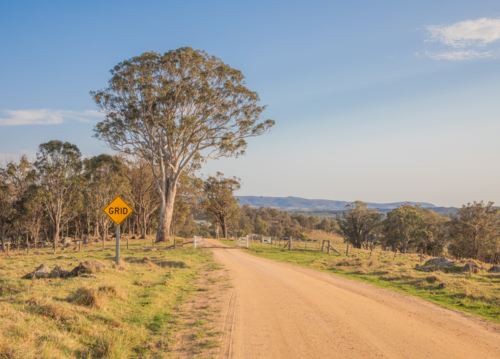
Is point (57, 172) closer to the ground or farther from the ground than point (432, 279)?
farther from the ground

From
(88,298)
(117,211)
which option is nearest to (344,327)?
(88,298)

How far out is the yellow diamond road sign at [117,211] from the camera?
505 inches

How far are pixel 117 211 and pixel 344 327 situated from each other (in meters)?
10.2

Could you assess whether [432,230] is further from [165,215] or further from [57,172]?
[57,172]

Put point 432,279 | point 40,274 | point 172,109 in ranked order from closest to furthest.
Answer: point 40,274 < point 432,279 < point 172,109

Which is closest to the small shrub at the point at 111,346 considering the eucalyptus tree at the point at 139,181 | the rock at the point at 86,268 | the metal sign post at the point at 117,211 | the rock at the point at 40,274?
the rock at the point at 40,274

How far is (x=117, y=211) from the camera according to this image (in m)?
13.0

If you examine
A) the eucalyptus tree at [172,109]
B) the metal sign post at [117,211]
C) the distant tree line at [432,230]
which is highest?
the eucalyptus tree at [172,109]

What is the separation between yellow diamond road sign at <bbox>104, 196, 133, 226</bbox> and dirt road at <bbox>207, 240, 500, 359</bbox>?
5935mm

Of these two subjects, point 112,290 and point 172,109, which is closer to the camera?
point 112,290

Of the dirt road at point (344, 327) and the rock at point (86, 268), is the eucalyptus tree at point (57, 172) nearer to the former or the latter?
the rock at point (86, 268)

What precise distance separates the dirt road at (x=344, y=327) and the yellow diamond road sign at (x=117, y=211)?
5935 millimetres

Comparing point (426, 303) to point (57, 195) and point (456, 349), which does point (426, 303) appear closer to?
point (456, 349)

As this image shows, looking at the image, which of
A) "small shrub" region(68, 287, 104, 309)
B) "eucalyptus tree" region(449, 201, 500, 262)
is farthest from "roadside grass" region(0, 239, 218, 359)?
"eucalyptus tree" region(449, 201, 500, 262)
